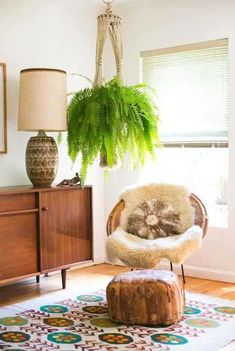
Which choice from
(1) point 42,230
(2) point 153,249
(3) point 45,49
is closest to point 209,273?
(2) point 153,249

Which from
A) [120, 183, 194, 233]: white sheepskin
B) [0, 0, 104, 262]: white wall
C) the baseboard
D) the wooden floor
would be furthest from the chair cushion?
[0, 0, 104, 262]: white wall

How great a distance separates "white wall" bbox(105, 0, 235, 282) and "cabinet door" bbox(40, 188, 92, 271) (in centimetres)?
92

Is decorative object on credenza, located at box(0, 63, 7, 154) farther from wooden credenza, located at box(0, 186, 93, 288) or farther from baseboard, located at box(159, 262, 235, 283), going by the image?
baseboard, located at box(159, 262, 235, 283)

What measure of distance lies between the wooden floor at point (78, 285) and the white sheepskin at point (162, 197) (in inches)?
23.1

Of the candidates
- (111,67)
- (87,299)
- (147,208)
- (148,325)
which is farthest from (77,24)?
(148,325)

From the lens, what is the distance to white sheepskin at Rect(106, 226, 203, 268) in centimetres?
351

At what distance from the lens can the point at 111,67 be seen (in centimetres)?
507

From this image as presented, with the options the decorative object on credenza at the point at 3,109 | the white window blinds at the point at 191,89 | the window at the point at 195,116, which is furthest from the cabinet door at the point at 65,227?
the white window blinds at the point at 191,89

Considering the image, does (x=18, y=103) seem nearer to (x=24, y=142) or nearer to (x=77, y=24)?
(x=24, y=142)

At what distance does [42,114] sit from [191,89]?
55.2 inches

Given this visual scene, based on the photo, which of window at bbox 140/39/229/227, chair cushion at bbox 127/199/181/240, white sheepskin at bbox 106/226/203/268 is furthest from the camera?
window at bbox 140/39/229/227

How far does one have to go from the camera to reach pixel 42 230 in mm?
3871

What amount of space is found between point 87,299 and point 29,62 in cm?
197

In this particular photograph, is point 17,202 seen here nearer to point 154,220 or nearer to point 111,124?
point 111,124
